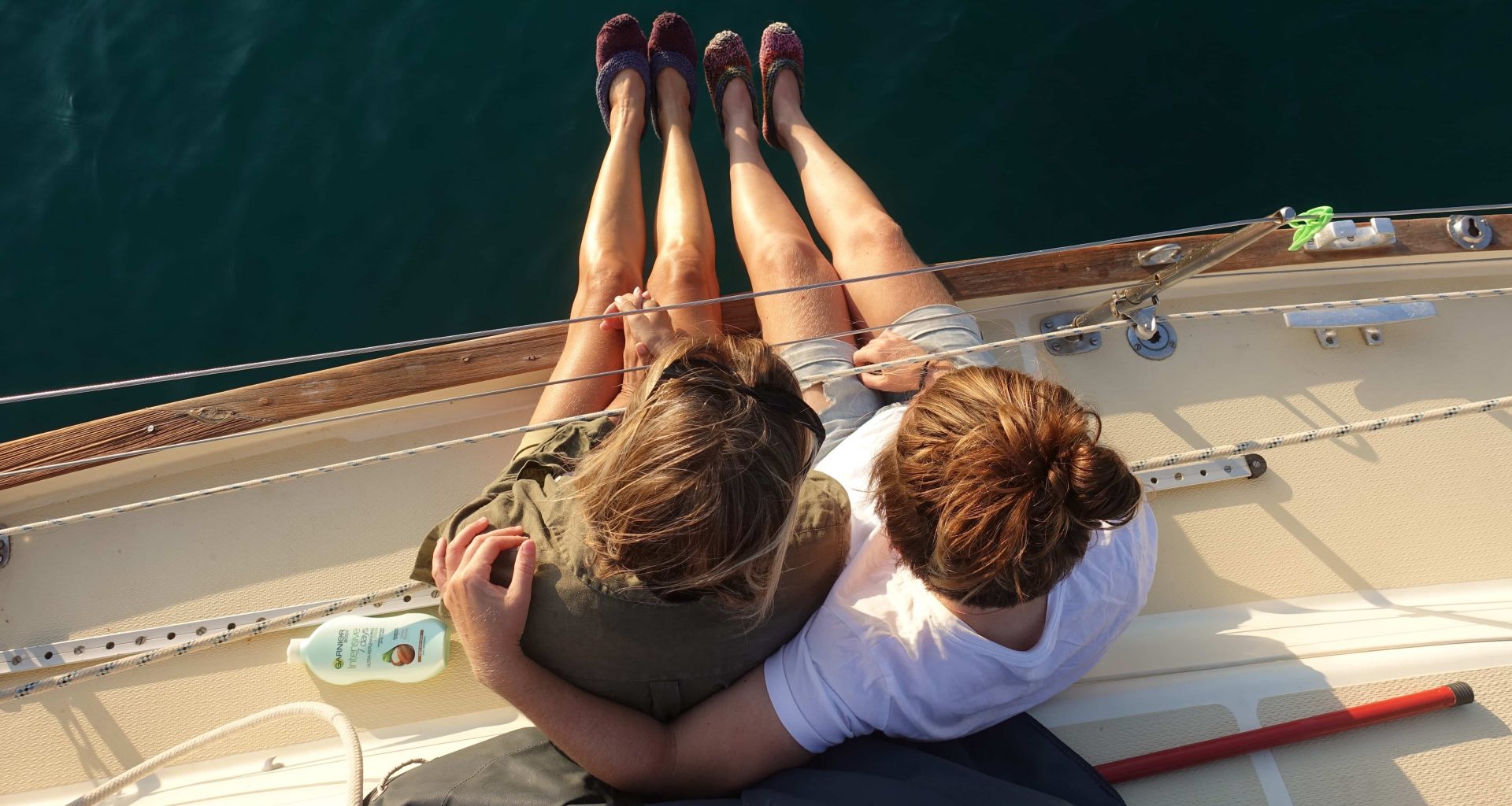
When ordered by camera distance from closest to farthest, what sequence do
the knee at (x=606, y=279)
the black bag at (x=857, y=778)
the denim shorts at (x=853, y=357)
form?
the black bag at (x=857, y=778) → the denim shorts at (x=853, y=357) → the knee at (x=606, y=279)

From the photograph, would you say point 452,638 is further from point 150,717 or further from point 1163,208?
point 1163,208

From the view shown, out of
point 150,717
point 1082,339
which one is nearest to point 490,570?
point 150,717

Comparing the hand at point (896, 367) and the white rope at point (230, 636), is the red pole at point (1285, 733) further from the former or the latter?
the white rope at point (230, 636)

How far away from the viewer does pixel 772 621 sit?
0.98 meters

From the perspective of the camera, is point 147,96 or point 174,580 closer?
point 174,580

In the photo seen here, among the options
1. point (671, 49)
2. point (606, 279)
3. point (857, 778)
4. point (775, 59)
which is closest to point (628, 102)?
point (671, 49)

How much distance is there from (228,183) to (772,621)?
104 inches

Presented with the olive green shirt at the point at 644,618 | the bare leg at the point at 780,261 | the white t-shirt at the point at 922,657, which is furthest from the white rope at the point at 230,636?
the bare leg at the point at 780,261

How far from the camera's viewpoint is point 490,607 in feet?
3.02

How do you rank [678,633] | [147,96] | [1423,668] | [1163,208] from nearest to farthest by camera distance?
1. [678,633]
2. [1423,668]
3. [1163,208]
4. [147,96]

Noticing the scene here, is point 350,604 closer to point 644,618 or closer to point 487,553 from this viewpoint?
point 487,553

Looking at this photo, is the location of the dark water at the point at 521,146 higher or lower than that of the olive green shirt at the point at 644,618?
higher

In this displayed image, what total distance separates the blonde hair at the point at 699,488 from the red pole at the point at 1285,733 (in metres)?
0.62

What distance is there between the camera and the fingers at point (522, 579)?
3.00 ft
